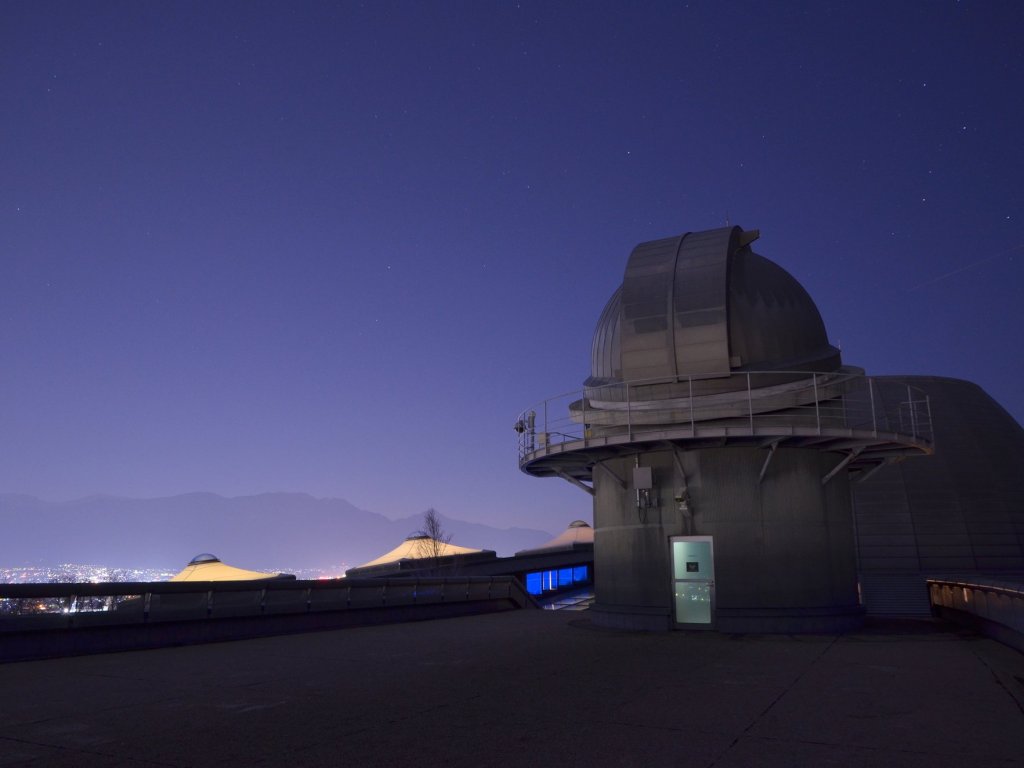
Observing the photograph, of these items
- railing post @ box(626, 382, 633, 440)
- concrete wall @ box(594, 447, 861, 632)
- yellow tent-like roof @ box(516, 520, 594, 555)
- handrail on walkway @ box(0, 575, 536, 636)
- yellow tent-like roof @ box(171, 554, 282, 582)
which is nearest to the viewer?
handrail on walkway @ box(0, 575, 536, 636)

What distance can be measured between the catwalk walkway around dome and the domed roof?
7.54 meters

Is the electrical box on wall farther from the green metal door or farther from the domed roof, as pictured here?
the domed roof

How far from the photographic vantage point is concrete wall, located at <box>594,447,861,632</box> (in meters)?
19.7

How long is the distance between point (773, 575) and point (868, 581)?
24.7m

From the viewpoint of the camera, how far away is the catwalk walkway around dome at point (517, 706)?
713 cm

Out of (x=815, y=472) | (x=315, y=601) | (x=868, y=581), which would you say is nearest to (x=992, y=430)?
(x=868, y=581)

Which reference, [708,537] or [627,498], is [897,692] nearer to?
[708,537]

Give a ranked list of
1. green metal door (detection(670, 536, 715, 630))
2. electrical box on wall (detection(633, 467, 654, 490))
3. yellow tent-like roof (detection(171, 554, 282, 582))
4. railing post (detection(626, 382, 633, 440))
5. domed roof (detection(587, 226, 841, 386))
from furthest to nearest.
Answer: yellow tent-like roof (detection(171, 554, 282, 582)) < domed roof (detection(587, 226, 841, 386)) < electrical box on wall (detection(633, 467, 654, 490)) < green metal door (detection(670, 536, 715, 630)) < railing post (detection(626, 382, 633, 440))

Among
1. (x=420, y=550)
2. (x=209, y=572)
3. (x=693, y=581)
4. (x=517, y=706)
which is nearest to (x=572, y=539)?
(x=420, y=550)

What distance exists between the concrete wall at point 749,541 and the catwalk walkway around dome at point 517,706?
355 cm

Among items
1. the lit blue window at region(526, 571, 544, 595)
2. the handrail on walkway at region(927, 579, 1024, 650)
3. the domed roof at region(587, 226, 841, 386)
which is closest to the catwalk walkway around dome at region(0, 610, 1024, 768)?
the handrail on walkway at region(927, 579, 1024, 650)

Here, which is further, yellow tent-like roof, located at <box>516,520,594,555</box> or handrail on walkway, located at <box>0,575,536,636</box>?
yellow tent-like roof, located at <box>516,520,594,555</box>

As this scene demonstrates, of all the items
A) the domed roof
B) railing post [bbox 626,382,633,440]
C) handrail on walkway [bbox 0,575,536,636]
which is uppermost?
the domed roof

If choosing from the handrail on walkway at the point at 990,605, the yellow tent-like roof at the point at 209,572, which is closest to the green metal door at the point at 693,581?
the handrail on walkway at the point at 990,605
